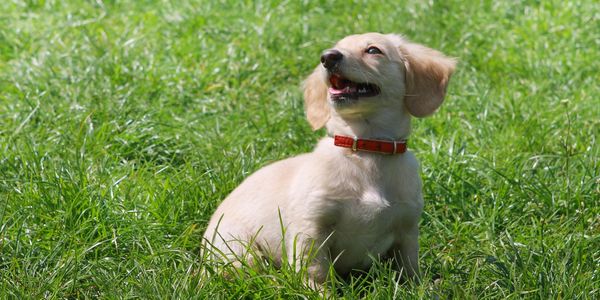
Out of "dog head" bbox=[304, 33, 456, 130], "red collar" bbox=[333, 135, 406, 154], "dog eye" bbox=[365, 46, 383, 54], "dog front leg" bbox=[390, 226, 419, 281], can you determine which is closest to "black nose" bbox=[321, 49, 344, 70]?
"dog head" bbox=[304, 33, 456, 130]

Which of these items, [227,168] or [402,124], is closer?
[402,124]

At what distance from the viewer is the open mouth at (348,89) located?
2996 mm

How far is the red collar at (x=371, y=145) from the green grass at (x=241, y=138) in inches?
17.4

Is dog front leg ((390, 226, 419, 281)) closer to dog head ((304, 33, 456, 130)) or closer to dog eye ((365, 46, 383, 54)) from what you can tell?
dog head ((304, 33, 456, 130))

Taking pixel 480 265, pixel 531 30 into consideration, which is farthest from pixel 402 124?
pixel 531 30

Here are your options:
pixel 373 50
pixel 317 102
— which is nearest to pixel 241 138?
pixel 317 102

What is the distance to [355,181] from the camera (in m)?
2.98

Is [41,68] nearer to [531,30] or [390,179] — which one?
[390,179]

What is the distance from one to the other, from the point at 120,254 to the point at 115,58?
2348 mm

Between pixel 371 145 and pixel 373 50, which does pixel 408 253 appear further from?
pixel 373 50

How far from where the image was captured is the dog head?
298 centimetres

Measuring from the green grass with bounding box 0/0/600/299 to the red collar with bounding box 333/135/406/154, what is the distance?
0.44 metres

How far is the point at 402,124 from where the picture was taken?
312cm

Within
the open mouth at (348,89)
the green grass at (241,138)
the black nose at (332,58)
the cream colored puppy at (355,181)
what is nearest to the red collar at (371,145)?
the cream colored puppy at (355,181)
